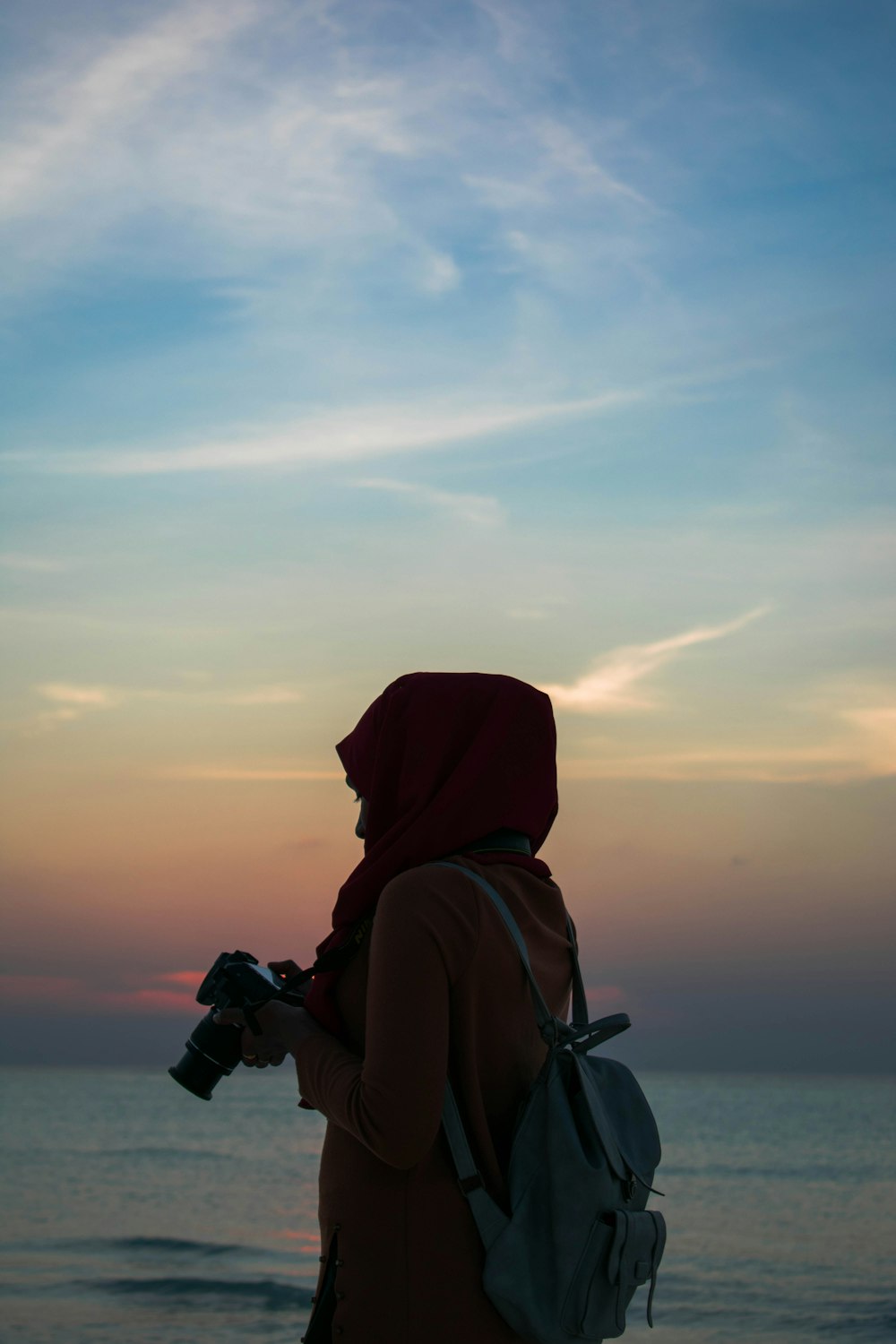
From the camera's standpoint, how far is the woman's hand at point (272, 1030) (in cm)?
208

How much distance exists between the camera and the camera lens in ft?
7.19

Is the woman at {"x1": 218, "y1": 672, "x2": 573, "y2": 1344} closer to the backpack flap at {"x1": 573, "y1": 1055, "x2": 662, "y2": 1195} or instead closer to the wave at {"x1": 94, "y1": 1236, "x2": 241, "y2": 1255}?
the backpack flap at {"x1": 573, "y1": 1055, "x2": 662, "y2": 1195}

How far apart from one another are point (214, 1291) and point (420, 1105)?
1391 cm

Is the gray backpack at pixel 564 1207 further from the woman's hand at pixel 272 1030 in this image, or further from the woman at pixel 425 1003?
the woman's hand at pixel 272 1030

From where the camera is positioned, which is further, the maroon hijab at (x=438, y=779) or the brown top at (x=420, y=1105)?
the maroon hijab at (x=438, y=779)

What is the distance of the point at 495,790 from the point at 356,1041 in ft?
1.62

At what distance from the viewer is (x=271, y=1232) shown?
1872 centimetres

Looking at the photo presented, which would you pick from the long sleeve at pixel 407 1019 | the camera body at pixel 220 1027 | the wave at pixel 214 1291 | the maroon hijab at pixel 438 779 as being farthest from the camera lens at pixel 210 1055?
the wave at pixel 214 1291

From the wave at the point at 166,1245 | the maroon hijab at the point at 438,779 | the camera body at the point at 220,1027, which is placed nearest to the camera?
the maroon hijab at the point at 438,779

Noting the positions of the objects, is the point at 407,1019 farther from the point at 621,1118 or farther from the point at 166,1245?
the point at 166,1245

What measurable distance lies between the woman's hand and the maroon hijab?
0.03 metres

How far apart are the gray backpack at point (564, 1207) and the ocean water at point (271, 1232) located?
35.9ft

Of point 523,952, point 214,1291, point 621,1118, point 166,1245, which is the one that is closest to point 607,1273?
point 621,1118

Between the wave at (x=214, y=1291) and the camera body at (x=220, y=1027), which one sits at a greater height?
the camera body at (x=220, y=1027)
